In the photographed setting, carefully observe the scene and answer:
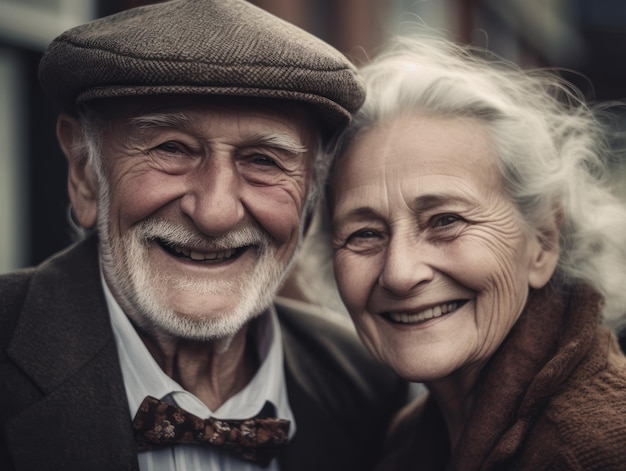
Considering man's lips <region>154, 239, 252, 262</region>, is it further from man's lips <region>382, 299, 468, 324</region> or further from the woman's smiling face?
man's lips <region>382, 299, 468, 324</region>

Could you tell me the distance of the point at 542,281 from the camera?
2.45 m

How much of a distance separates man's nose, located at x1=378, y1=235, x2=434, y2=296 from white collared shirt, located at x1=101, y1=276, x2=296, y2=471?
2.15ft

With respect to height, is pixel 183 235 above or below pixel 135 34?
below

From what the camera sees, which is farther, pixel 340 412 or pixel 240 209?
pixel 340 412

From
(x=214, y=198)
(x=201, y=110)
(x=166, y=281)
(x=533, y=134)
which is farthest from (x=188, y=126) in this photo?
(x=533, y=134)

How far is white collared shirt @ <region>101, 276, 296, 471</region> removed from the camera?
2281 mm

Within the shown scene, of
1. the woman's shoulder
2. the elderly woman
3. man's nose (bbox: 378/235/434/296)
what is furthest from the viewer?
man's nose (bbox: 378/235/434/296)

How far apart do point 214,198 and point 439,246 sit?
2.47ft

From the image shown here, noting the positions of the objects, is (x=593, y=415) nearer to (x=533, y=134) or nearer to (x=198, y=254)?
(x=533, y=134)

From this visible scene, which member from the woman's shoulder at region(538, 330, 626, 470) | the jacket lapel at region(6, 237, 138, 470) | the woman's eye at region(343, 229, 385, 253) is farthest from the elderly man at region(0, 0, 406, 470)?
the woman's shoulder at region(538, 330, 626, 470)

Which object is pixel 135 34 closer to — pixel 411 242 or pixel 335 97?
pixel 335 97

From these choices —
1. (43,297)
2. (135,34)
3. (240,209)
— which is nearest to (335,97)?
(240,209)

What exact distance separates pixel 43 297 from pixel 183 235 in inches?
19.7

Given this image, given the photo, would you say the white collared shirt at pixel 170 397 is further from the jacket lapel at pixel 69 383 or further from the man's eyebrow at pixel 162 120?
the man's eyebrow at pixel 162 120
